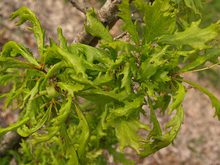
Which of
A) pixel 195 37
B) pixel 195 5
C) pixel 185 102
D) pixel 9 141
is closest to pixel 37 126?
pixel 195 37

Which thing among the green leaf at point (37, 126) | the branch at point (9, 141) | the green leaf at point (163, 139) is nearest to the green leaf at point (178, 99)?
the green leaf at point (163, 139)

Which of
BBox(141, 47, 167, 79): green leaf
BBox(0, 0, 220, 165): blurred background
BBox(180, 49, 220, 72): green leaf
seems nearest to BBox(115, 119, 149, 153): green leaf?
BBox(141, 47, 167, 79): green leaf

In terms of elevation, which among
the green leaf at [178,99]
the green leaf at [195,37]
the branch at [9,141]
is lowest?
the branch at [9,141]

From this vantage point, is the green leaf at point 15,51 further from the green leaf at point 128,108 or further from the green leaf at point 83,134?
the green leaf at point 128,108

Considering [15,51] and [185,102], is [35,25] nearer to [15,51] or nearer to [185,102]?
[15,51]

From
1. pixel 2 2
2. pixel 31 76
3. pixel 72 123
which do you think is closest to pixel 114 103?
pixel 31 76

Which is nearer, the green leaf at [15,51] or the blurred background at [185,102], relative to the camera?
the green leaf at [15,51]

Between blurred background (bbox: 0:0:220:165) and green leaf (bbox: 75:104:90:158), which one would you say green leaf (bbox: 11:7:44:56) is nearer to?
green leaf (bbox: 75:104:90:158)
